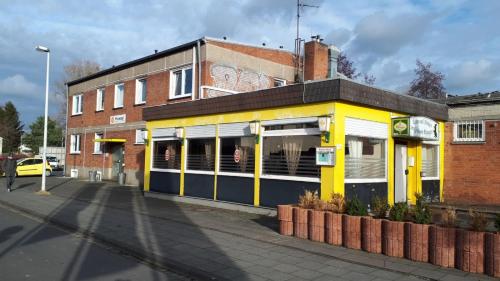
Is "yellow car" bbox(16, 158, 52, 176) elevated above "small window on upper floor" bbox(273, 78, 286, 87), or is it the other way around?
"small window on upper floor" bbox(273, 78, 286, 87)

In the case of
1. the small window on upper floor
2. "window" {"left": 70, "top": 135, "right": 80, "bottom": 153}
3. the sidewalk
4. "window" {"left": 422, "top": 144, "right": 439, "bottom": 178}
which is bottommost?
the sidewalk

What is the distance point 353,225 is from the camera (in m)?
8.77

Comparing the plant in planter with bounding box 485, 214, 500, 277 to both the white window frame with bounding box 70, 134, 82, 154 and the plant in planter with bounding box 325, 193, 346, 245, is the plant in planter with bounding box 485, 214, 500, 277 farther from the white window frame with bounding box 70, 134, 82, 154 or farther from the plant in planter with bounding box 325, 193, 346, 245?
the white window frame with bounding box 70, 134, 82, 154

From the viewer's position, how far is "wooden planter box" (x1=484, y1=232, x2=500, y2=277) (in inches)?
268

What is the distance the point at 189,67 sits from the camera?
22.6 metres

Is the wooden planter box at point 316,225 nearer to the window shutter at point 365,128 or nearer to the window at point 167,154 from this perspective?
the window shutter at point 365,128

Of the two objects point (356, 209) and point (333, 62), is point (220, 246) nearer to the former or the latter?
point (356, 209)

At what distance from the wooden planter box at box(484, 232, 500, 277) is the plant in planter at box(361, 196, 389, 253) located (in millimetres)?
1832

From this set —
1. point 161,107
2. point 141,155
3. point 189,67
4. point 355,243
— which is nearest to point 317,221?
point 355,243

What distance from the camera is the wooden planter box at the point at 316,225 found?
9336 mm

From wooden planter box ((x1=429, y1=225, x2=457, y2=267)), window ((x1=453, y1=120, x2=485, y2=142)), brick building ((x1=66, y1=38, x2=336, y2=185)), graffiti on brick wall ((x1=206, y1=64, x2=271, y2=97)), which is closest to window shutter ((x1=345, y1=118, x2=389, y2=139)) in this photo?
wooden planter box ((x1=429, y1=225, x2=457, y2=267))

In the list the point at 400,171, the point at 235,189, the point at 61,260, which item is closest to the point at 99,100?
the point at 235,189

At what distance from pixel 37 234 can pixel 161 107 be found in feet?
27.6

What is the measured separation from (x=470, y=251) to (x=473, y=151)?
10.5 m
